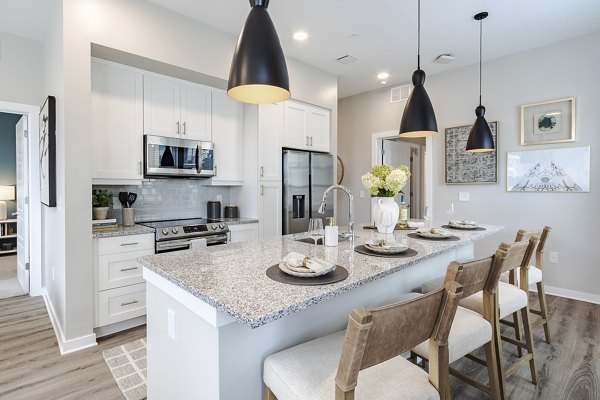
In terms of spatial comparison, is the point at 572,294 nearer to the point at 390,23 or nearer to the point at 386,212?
the point at 386,212

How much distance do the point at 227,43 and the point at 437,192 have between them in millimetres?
3349

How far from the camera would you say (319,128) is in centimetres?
434

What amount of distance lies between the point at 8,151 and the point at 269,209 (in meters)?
5.53

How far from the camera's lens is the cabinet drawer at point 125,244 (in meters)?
2.64

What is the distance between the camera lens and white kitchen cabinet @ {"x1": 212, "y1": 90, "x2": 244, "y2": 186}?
3.68m

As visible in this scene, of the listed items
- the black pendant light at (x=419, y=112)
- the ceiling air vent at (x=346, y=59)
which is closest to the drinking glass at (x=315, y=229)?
the black pendant light at (x=419, y=112)

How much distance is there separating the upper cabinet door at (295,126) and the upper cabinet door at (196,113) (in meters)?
0.92

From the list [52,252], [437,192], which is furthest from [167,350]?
[437,192]

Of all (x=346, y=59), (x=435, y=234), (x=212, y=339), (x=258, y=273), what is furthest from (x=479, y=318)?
(x=346, y=59)

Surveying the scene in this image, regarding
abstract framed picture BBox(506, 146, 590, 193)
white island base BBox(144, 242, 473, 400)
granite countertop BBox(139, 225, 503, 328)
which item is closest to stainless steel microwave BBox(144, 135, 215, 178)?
granite countertop BBox(139, 225, 503, 328)

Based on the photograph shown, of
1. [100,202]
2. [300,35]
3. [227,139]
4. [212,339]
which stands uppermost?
[300,35]

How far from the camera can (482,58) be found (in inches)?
157

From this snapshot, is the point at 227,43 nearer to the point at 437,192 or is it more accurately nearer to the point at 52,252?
the point at 52,252

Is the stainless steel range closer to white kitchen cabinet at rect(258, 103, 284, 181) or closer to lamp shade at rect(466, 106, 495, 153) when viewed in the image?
white kitchen cabinet at rect(258, 103, 284, 181)
